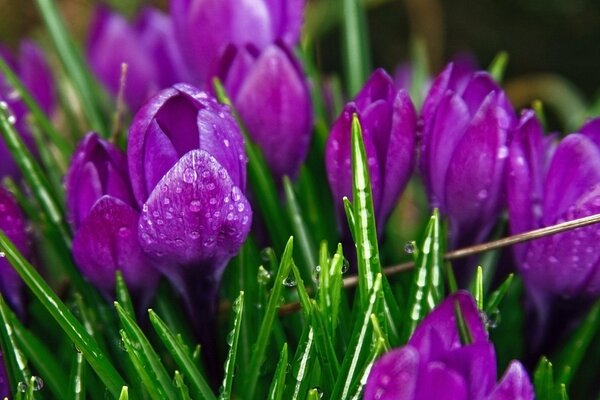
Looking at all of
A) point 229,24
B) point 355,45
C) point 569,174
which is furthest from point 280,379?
point 355,45

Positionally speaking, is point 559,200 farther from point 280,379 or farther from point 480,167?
point 280,379

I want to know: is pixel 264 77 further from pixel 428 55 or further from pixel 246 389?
pixel 428 55

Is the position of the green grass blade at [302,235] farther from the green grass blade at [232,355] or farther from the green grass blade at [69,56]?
the green grass blade at [69,56]

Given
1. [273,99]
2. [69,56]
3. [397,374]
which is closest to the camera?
[397,374]

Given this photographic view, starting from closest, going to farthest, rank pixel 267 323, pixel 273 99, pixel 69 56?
1. pixel 267 323
2. pixel 273 99
3. pixel 69 56

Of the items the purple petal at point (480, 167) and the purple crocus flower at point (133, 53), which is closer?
the purple petal at point (480, 167)

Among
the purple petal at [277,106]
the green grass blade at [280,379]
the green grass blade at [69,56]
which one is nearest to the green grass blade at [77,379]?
the green grass blade at [280,379]
